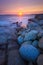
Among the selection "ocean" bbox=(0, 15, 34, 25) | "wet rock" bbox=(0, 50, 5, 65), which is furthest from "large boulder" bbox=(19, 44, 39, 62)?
"ocean" bbox=(0, 15, 34, 25)

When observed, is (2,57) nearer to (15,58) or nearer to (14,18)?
(15,58)

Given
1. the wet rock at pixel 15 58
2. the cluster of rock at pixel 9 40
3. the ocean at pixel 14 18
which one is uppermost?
the ocean at pixel 14 18

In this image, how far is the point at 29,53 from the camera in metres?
1.37

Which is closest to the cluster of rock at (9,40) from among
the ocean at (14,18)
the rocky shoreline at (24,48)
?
the rocky shoreline at (24,48)

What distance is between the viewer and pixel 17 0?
10.5 feet

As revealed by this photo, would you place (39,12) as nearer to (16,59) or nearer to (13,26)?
(13,26)

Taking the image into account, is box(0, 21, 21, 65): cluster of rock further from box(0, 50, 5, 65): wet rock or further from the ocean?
the ocean

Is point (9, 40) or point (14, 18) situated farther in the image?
point (14, 18)

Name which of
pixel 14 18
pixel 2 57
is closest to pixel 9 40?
pixel 2 57

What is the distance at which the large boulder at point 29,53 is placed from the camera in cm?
136

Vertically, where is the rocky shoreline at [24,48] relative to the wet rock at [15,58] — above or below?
above

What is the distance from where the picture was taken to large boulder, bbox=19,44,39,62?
1.36 meters

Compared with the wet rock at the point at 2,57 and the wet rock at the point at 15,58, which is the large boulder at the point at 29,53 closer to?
the wet rock at the point at 15,58

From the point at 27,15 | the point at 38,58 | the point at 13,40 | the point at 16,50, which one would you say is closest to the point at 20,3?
the point at 27,15
